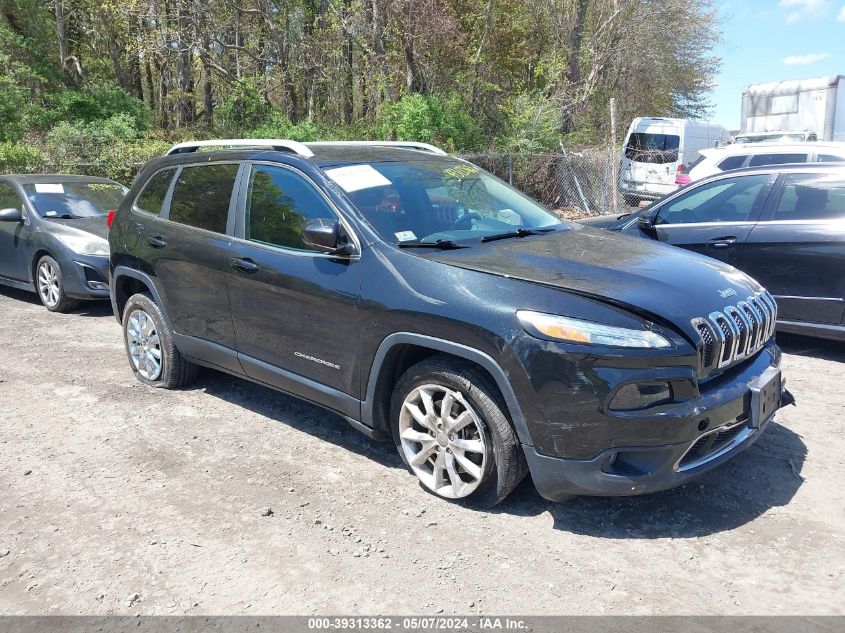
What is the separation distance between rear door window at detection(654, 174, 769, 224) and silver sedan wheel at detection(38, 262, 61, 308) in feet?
21.2

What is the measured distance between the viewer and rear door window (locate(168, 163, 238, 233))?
15.4 ft

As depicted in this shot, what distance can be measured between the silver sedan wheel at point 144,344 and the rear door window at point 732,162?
9.19m

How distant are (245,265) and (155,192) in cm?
149

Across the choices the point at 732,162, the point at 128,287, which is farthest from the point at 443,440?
the point at 732,162

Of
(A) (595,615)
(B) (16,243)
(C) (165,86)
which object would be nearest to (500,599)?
(A) (595,615)

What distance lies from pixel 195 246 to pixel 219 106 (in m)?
16.0

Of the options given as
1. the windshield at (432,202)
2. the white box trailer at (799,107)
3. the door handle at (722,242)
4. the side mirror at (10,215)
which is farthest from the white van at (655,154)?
the windshield at (432,202)

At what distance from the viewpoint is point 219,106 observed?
1941cm

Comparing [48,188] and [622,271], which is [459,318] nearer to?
[622,271]

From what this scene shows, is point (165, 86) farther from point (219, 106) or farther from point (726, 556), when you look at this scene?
point (726, 556)

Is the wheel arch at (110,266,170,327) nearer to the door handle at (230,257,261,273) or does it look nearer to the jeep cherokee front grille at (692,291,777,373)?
the door handle at (230,257,261,273)

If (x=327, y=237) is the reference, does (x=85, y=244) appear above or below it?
below

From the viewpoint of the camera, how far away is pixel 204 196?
4.91 m

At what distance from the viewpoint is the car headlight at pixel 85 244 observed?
7977 millimetres
